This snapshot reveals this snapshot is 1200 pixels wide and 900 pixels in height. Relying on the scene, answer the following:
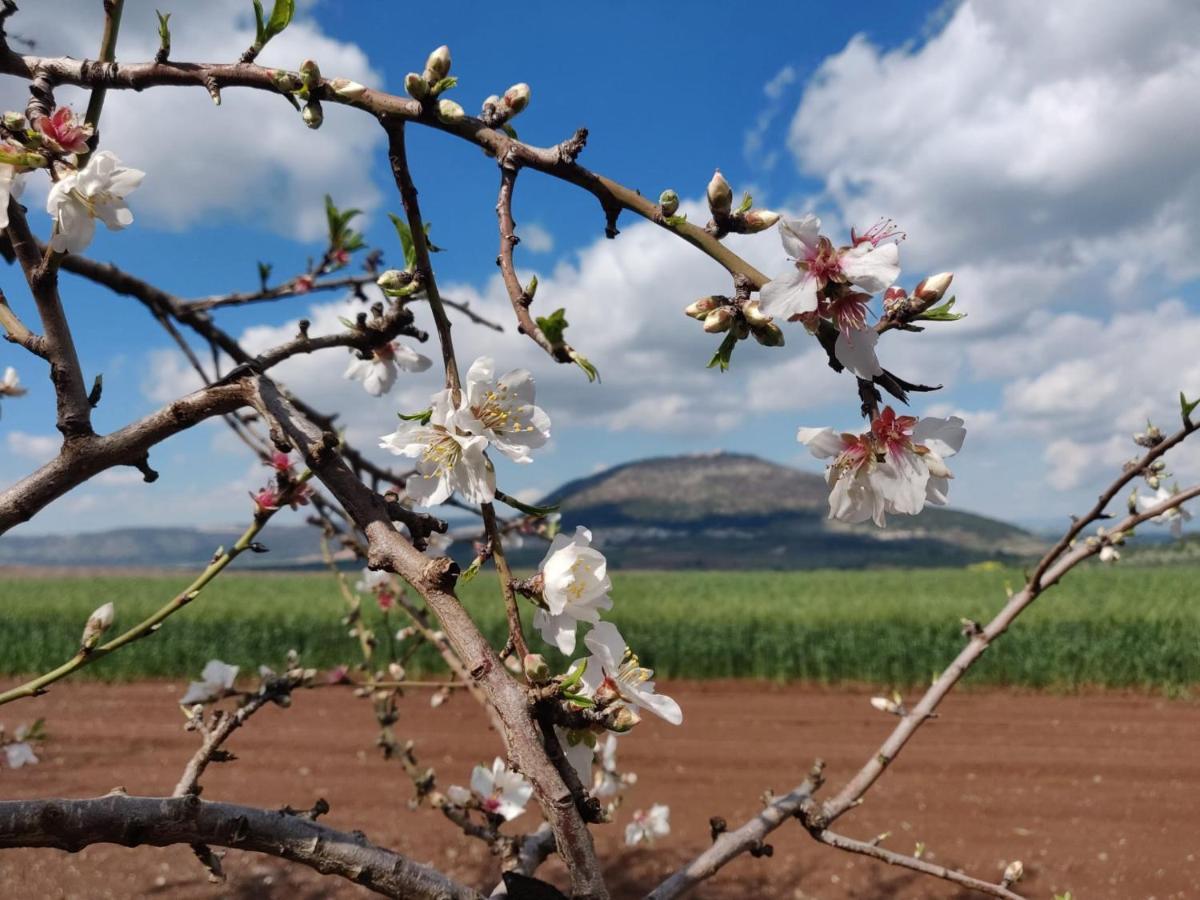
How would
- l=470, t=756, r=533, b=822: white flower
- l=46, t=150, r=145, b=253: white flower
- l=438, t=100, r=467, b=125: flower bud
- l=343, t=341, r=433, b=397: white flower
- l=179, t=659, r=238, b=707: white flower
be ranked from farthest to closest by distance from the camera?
l=179, t=659, r=238, b=707: white flower
l=470, t=756, r=533, b=822: white flower
l=343, t=341, r=433, b=397: white flower
l=46, t=150, r=145, b=253: white flower
l=438, t=100, r=467, b=125: flower bud

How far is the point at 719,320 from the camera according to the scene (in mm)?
608

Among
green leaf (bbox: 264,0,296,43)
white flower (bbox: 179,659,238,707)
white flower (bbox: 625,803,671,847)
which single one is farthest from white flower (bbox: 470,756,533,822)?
white flower (bbox: 625,803,671,847)

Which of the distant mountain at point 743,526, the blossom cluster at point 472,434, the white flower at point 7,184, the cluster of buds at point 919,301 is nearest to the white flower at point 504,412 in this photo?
the blossom cluster at point 472,434

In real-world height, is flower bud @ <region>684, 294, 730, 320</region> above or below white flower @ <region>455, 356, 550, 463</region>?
above

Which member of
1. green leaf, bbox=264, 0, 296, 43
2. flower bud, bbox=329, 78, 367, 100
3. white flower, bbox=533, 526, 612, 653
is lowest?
Answer: white flower, bbox=533, 526, 612, 653

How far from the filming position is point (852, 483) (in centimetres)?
73

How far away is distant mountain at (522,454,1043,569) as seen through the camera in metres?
70.3

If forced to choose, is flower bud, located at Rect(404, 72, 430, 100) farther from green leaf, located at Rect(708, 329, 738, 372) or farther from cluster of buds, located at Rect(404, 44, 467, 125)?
green leaf, located at Rect(708, 329, 738, 372)

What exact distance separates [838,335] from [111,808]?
75 cm

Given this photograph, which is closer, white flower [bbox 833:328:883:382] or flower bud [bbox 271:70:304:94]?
white flower [bbox 833:328:883:382]

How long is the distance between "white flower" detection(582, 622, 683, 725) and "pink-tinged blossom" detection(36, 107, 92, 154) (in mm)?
683

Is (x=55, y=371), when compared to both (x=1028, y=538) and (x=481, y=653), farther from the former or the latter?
(x=1028, y=538)

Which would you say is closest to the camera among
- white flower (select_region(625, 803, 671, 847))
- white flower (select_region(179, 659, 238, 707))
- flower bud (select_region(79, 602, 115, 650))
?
flower bud (select_region(79, 602, 115, 650))

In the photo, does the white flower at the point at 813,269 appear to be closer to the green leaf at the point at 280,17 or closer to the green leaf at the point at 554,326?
the green leaf at the point at 554,326
